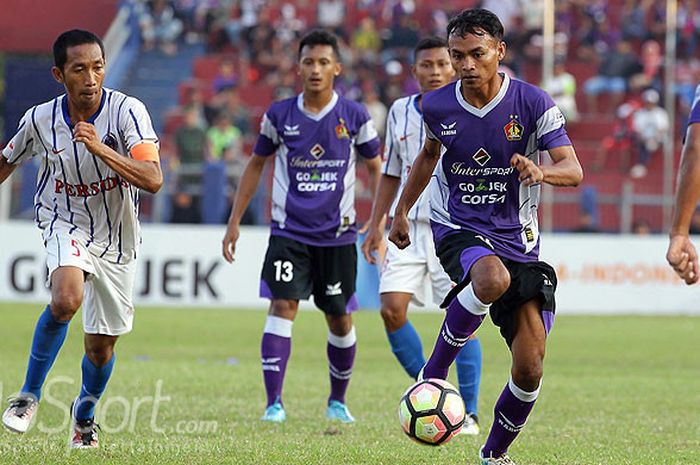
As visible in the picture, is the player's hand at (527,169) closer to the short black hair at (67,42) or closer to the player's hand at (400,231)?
the player's hand at (400,231)

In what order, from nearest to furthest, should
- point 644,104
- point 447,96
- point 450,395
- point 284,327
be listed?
point 450,395 < point 447,96 < point 284,327 < point 644,104

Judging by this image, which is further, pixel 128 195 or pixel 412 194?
pixel 128 195

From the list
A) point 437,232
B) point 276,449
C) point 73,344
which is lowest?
point 73,344

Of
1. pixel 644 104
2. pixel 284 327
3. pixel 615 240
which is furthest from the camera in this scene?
pixel 644 104

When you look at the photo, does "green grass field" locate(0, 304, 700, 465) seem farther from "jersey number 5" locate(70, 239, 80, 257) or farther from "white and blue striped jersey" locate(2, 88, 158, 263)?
"white and blue striped jersey" locate(2, 88, 158, 263)

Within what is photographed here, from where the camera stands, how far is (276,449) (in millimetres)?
7652

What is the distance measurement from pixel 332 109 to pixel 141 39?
23.9 metres

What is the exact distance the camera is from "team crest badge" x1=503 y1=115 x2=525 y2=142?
275 inches

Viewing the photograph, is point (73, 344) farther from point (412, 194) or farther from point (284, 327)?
point (412, 194)

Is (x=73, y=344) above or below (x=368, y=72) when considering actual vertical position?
below

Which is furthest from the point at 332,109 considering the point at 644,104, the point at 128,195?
the point at 644,104

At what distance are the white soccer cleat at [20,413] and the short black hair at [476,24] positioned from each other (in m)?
3.23

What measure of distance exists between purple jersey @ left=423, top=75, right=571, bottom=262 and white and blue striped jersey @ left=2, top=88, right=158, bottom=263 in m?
1.76

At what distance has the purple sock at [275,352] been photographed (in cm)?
977
